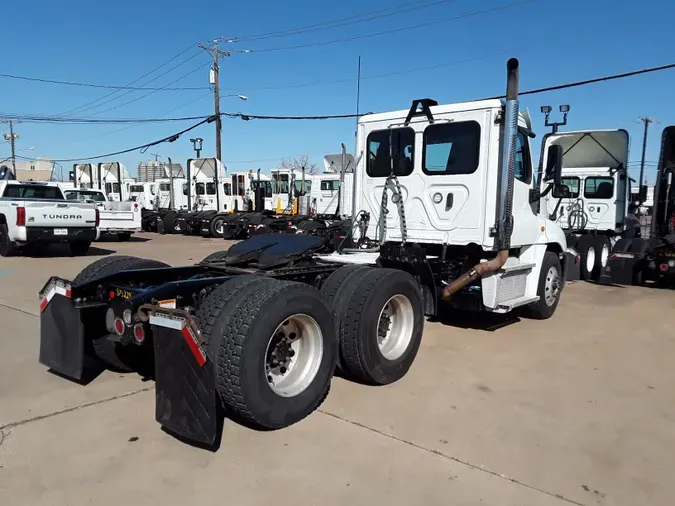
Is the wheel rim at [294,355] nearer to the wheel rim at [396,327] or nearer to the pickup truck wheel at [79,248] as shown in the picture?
the wheel rim at [396,327]

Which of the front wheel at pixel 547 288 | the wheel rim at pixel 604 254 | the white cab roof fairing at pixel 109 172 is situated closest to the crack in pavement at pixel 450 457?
the front wheel at pixel 547 288

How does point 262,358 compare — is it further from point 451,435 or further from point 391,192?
point 391,192

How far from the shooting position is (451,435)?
3703 millimetres

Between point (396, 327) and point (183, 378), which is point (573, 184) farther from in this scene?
point (183, 378)

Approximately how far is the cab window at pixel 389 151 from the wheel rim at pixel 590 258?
24.2 ft

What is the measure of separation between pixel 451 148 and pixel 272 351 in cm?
370

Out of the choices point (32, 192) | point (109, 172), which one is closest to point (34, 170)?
point (109, 172)

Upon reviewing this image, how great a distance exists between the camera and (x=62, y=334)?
4.03 m

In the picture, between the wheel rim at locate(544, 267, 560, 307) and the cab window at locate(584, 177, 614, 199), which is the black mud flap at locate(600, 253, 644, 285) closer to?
the cab window at locate(584, 177, 614, 199)

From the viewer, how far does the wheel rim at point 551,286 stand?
733 centimetres

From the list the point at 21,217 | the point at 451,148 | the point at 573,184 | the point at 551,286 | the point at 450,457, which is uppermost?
the point at 451,148

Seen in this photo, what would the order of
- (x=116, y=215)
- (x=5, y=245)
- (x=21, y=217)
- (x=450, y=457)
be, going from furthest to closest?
(x=116, y=215) < (x=5, y=245) < (x=21, y=217) < (x=450, y=457)

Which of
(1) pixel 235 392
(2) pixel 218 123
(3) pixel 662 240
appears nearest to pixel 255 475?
(1) pixel 235 392

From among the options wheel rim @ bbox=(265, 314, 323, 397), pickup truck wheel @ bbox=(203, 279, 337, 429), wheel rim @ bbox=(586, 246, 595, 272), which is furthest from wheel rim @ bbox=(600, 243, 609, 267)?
wheel rim @ bbox=(265, 314, 323, 397)
